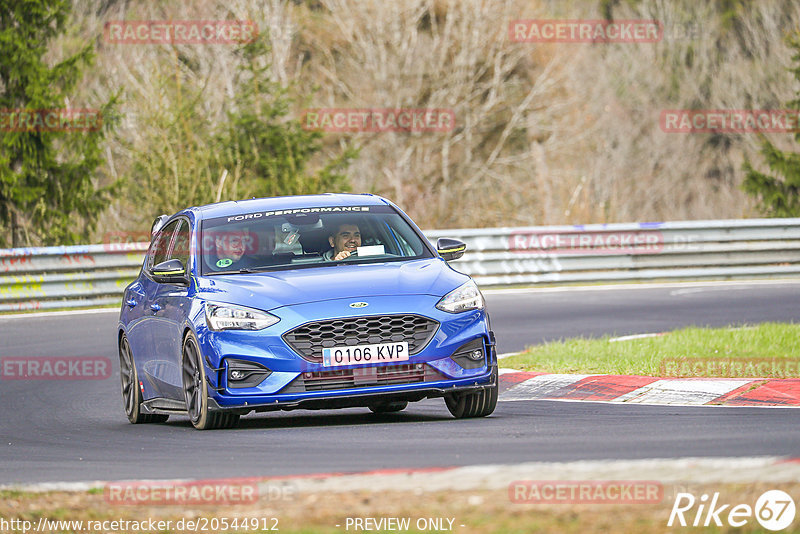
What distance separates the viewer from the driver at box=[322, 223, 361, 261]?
10.1 meters

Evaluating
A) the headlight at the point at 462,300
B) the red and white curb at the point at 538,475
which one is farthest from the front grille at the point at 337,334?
the red and white curb at the point at 538,475

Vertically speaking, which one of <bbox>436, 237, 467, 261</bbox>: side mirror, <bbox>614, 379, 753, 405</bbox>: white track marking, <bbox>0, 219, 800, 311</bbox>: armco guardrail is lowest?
<bbox>0, 219, 800, 311</bbox>: armco guardrail

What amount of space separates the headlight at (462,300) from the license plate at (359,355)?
1.45 ft

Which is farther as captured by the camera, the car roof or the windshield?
the car roof

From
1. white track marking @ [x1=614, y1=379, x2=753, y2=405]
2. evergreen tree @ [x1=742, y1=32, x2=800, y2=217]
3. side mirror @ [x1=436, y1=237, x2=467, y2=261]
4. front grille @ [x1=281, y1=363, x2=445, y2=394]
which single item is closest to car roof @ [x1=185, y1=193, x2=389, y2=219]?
side mirror @ [x1=436, y1=237, x2=467, y2=261]

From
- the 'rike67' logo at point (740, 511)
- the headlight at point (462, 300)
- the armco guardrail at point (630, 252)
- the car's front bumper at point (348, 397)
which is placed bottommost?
the armco guardrail at point (630, 252)

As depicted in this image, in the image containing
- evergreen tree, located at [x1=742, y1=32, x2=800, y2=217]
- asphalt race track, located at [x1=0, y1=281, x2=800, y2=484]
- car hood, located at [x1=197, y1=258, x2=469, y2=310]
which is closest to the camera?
asphalt race track, located at [x1=0, y1=281, x2=800, y2=484]

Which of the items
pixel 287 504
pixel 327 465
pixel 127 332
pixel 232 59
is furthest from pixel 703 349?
pixel 232 59

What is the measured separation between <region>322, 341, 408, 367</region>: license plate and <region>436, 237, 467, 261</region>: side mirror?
152 centimetres

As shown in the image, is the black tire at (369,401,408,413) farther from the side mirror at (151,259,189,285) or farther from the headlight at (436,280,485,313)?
the side mirror at (151,259,189,285)

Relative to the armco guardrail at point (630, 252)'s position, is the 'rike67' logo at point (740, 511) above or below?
above

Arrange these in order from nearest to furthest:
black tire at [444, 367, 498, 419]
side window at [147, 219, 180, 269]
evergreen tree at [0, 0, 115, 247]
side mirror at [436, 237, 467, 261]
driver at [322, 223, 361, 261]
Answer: black tire at [444, 367, 498, 419] < driver at [322, 223, 361, 261] < side mirror at [436, 237, 467, 261] < side window at [147, 219, 180, 269] < evergreen tree at [0, 0, 115, 247]

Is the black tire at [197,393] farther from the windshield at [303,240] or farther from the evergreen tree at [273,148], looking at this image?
the evergreen tree at [273,148]

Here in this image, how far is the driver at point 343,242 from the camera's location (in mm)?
10062
